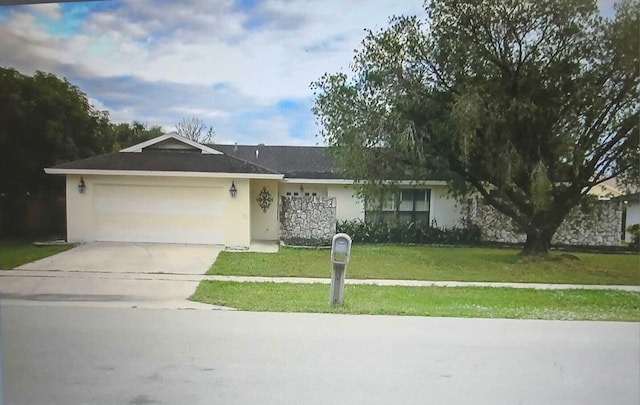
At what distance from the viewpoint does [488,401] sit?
1.72 m

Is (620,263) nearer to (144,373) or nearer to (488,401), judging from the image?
(488,401)

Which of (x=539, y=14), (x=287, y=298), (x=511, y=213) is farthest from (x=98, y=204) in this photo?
(x=539, y=14)

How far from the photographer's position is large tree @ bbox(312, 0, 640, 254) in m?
1.73

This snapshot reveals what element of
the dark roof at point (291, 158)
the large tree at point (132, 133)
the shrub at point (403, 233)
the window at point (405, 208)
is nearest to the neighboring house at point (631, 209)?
the shrub at point (403, 233)

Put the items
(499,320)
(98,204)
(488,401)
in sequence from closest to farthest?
(488,401) < (499,320) < (98,204)

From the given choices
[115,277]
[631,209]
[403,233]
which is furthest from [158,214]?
[631,209]

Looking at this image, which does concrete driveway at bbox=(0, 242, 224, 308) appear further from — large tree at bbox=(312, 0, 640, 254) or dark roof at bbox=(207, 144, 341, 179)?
large tree at bbox=(312, 0, 640, 254)

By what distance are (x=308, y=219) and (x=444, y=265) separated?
630 mm

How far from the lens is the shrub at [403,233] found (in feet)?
6.39

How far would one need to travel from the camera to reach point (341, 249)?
193cm

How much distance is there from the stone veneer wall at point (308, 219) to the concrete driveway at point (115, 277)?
384 mm

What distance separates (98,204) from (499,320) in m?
1.86

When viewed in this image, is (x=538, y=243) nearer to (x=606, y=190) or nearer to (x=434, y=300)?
(x=606, y=190)

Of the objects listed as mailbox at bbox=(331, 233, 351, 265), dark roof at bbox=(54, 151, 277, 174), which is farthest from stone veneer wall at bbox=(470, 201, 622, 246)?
dark roof at bbox=(54, 151, 277, 174)
